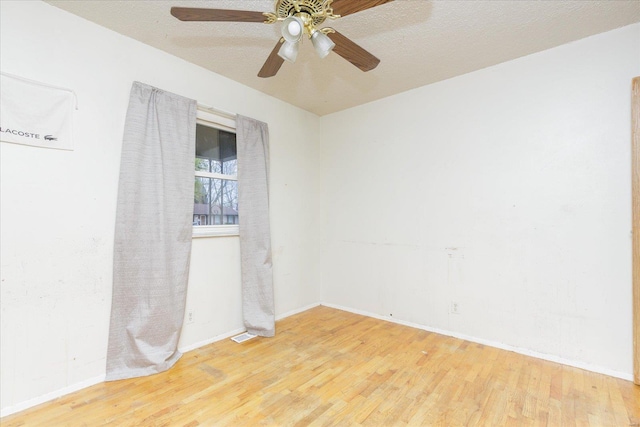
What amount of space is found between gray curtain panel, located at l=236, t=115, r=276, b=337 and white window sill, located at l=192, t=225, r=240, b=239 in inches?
3.1

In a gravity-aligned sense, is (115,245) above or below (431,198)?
below

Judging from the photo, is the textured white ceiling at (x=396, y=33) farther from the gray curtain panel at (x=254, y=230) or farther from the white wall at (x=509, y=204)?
the gray curtain panel at (x=254, y=230)

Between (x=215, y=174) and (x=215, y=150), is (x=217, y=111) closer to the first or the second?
(x=215, y=150)

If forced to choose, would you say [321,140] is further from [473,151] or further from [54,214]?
[54,214]

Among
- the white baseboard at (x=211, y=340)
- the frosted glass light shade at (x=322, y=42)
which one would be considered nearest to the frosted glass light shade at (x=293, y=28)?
the frosted glass light shade at (x=322, y=42)

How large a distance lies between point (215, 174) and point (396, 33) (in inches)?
78.6

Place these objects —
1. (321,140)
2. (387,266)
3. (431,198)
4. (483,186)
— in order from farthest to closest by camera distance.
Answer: (321,140) → (387,266) → (431,198) → (483,186)

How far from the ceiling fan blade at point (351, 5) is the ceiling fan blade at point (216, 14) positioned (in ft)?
1.21

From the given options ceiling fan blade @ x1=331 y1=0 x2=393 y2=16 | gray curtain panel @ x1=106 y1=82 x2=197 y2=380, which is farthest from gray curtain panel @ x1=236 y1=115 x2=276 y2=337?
ceiling fan blade @ x1=331 y1=0 x2=393 y2=16

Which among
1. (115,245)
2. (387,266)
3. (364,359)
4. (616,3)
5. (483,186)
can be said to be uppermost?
(616,3)

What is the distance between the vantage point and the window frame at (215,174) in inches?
110

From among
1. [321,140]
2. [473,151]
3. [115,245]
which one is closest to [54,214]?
[115,245]

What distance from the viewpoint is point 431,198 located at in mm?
3178

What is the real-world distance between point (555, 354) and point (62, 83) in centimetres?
425
